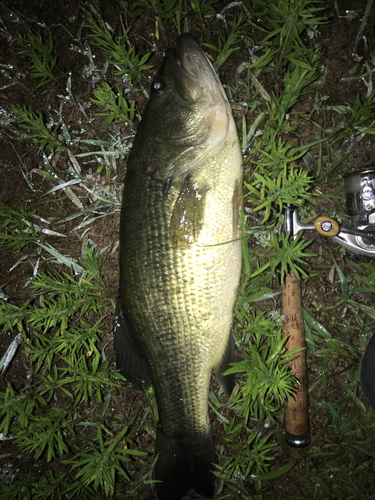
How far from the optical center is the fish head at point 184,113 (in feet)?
6.10

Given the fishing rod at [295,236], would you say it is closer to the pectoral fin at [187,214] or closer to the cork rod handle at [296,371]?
the cork rod handle at [296,371]

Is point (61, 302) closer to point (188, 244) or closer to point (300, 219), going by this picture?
point (188, 244)

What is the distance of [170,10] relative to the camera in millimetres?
2367

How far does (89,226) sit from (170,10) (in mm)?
1897

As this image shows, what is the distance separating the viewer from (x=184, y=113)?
73.8 inches

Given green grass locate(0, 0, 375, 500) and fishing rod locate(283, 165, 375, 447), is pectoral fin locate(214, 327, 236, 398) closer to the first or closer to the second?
green grass locate(0, 0, 375, 500)

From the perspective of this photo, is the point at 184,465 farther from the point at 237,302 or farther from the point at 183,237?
the point at 183,237

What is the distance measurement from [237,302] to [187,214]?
2.81 feet

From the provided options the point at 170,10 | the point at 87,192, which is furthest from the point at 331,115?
the point at 87,192

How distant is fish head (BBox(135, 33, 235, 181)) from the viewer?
186cm

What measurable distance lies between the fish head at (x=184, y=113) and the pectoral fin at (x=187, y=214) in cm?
12

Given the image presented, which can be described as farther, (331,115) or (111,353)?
(111,353)

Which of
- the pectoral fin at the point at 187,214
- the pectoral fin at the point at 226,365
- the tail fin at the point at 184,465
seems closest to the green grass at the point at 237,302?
the pectoral fin at the point at 226,365

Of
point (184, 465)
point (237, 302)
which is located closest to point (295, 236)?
point (237, 302)
